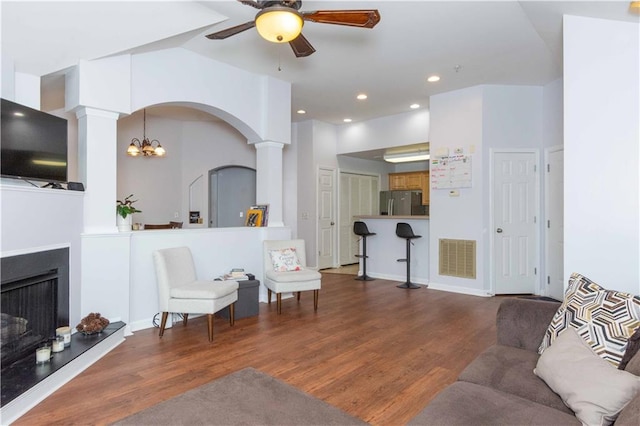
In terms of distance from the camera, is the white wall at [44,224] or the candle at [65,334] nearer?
the white wall at [44,224]

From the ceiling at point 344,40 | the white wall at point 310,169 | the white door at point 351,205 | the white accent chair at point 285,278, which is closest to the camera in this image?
the ceiling at point 344,40

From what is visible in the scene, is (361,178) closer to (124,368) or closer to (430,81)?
(430,81)

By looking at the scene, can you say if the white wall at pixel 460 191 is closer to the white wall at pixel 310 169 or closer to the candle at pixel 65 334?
→ the white wall at pixel 310 169

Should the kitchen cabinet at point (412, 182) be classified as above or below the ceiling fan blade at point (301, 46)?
below

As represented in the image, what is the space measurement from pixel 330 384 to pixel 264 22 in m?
2.49

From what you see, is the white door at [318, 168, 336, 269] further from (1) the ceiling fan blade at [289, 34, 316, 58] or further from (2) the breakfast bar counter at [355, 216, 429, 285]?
(1) the ceiling fan blade at [289, 34, 316, 58]

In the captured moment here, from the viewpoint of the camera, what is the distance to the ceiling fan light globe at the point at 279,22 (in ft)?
7.97

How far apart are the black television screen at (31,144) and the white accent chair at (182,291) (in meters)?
1.11

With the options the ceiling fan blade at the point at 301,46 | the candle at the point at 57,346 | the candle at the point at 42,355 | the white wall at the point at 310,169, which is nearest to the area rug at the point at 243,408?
the candle at the point at 42,355

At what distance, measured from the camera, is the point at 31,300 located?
108 inches

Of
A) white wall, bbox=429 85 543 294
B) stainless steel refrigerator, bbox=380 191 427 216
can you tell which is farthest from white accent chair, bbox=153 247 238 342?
stainless steel refrigerator, bbox=380 191 427 216

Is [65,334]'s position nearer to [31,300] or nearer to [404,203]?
[31,300]

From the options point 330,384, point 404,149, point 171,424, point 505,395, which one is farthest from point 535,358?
point 404,149

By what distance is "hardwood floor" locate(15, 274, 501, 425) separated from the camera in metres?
2.26
